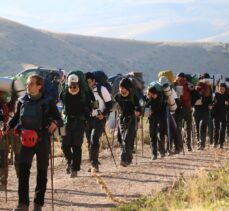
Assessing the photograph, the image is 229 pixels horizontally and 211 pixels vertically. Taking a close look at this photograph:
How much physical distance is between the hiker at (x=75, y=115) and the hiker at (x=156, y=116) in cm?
323

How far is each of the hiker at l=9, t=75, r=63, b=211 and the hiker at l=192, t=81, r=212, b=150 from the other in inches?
392

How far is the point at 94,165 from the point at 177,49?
4112 inches

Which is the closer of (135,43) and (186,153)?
(186,153)

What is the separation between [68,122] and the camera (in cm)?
1247

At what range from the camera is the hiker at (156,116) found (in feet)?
50.5

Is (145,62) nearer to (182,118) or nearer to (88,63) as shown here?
(88,63)

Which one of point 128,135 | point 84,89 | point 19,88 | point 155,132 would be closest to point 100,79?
point 84,89

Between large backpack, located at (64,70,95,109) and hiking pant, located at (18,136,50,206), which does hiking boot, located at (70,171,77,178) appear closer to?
large backpack, located at (64,70,95,109)

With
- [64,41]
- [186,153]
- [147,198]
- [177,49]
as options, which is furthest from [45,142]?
[177,49]

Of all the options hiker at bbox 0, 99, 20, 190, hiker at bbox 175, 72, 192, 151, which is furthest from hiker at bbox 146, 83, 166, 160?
hiker at bbox 0, 99, 20, 190

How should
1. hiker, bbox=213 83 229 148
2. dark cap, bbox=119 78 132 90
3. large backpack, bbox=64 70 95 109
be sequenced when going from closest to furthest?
1. large backpack, bbox=64 70 95 109
2. dark cap, bbox=119 78 132 90
3. hiker, bbox=213 83 229 148

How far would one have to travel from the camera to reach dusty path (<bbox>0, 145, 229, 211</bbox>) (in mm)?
10188

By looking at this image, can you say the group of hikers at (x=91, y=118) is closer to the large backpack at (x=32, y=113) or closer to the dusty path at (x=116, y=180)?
the large backpack at (x=32, y=113)

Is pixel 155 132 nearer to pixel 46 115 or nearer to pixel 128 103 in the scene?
pixel 128 103
